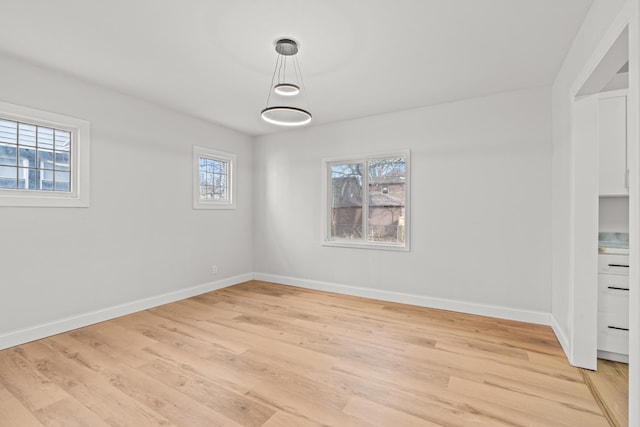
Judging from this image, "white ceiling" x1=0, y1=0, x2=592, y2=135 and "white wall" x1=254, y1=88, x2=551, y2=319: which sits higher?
"white ceiling" x1=0, y1=0, x2=592, y2=135

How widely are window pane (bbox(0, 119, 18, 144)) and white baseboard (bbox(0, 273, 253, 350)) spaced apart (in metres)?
1.87

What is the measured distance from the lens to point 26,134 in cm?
314

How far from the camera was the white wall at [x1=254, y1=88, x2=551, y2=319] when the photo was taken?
359 cm

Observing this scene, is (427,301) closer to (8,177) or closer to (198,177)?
(198,177)

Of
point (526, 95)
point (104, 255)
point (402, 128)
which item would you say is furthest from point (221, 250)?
point (526, 95)

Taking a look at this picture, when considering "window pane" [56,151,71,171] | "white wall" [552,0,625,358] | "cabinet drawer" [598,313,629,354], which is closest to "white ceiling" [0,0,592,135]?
"white wall" [552,0,625,358]

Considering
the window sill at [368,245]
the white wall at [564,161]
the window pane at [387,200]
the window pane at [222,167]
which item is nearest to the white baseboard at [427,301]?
the white wall at [564,161]

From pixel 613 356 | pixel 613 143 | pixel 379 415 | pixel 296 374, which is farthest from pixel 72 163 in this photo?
pixel 613 356

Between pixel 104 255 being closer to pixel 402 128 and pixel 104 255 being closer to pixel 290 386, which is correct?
pixel 290 386

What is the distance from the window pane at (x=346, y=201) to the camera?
192 inches

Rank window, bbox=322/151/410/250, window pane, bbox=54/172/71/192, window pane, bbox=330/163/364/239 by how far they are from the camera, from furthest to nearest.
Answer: window pane, bbox=330/163/364/239 < window, bbox=322/151/410/250 < window pane, bbox=54/172/71/192

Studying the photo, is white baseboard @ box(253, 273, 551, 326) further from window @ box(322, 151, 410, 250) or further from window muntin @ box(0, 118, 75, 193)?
window muntin @ box(0, 118, 75, 193)

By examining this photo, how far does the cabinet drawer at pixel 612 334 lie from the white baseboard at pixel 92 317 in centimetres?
479

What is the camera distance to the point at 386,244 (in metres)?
4.55
